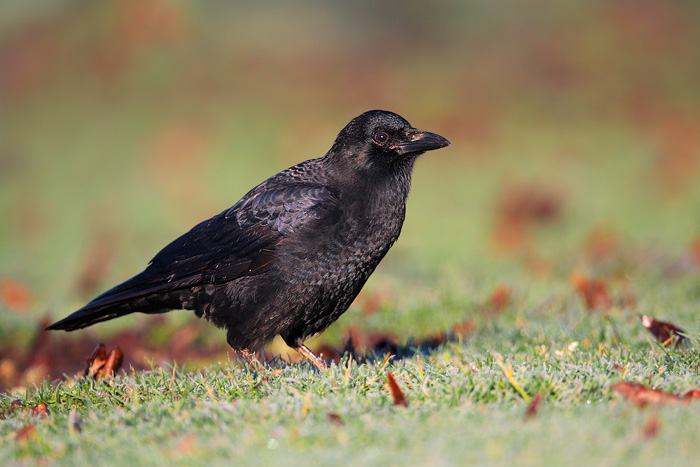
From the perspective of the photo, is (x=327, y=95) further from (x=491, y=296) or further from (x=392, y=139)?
(x=392, y=139)

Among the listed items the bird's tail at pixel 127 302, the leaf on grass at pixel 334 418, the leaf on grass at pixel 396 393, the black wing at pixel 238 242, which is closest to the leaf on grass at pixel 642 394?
the leaf on grass at pixel 396 393

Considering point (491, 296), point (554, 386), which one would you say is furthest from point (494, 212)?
point (554, 386)

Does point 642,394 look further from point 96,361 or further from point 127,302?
point 127,302

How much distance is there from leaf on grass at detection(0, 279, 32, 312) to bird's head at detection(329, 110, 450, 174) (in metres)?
4.24

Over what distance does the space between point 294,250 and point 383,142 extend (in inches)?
35.5

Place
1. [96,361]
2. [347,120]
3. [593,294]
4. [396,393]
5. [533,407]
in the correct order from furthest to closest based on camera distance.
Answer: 1. [347,120]
2. [593,294]
3. [96,361]
4. [396,393]
5. [533,407]

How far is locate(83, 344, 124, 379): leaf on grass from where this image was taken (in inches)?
161

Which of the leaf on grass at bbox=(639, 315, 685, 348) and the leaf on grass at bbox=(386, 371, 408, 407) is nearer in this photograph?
the leaf on grass at bbox=(386, 371, 408, 407)

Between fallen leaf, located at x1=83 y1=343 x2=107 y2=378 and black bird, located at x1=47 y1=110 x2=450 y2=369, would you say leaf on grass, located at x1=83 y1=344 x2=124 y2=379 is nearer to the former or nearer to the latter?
fallen leaf, located at x1=83 y1=343 x2=107 y2=378

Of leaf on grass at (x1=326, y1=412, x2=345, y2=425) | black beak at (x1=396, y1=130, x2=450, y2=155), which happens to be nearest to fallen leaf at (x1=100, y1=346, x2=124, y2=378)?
leaf on grass at (x1=326, y1=412, x2=345, y2=425)

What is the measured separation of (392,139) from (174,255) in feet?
4.95

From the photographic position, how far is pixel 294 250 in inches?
159

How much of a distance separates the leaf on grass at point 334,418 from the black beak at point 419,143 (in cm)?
202

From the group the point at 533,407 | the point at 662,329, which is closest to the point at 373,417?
the point at 533,407
